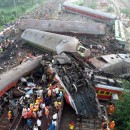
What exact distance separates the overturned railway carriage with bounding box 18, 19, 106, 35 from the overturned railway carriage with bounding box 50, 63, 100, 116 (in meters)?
15.2

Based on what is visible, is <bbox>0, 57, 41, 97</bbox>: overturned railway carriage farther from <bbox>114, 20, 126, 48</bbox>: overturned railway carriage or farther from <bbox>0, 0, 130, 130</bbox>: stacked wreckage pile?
<bbox>114, 20, 126, 48</bbox>: overturned railway carriage

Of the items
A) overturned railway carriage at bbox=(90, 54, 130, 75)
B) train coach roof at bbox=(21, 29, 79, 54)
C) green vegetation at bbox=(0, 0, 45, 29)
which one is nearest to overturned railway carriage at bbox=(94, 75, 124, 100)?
overturned railway carriage at bbox=(90, 54, 130, 75)

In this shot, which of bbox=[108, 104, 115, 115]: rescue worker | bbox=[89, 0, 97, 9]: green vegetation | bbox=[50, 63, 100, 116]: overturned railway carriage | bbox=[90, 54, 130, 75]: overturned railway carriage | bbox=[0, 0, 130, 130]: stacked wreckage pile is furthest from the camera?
bbox=[89, 0, 97, 9]: green vegetation

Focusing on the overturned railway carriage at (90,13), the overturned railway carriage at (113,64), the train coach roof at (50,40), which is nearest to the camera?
the overturned railway carriage at (113,64)

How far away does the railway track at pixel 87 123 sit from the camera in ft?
58.6

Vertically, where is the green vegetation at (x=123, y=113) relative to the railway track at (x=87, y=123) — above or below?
below

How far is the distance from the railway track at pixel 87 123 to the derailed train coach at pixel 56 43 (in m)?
8.59

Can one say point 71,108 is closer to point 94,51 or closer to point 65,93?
point 65,93

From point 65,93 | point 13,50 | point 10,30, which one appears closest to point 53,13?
point 10,30

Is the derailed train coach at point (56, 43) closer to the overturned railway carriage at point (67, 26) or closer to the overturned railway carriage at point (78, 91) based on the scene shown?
the overturned railway carriage at point (67, 26)

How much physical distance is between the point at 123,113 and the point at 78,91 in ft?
11.8

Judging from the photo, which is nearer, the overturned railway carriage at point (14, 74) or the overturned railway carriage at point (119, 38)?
the overturned railway carriage at point (14, 74)

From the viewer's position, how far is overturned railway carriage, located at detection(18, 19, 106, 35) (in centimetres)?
3604

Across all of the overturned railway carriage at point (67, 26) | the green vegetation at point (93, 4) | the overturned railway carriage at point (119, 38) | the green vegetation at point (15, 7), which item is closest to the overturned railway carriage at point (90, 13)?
the overturned railway carriage at point (119, 38)
